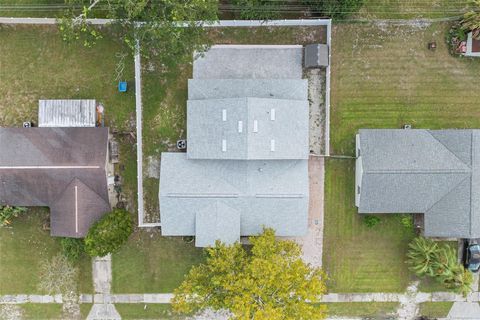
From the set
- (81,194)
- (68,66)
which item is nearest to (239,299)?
(81,194)

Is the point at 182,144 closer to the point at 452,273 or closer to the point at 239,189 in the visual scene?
the point at 239,189

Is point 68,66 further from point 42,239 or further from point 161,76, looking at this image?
point 42,239

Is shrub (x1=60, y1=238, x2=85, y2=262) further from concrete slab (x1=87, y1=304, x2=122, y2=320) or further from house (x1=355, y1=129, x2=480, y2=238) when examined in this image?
house (x1=355, y1=129, x2=480, y2=238)

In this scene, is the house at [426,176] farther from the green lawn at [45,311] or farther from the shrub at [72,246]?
the green lawn at [45,311]

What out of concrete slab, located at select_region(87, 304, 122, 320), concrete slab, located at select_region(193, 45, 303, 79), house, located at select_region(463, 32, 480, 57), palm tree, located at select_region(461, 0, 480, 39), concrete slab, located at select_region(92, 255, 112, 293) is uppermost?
palm tree, located at select_region(461, 0, 480, 39)

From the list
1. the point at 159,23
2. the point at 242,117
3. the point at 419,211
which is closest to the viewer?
the point at 159,23

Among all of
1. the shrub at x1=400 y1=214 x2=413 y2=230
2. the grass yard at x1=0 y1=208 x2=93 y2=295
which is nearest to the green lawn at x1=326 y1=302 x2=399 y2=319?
the shrub at x1=400 y1=214 x2=413 y2=230
